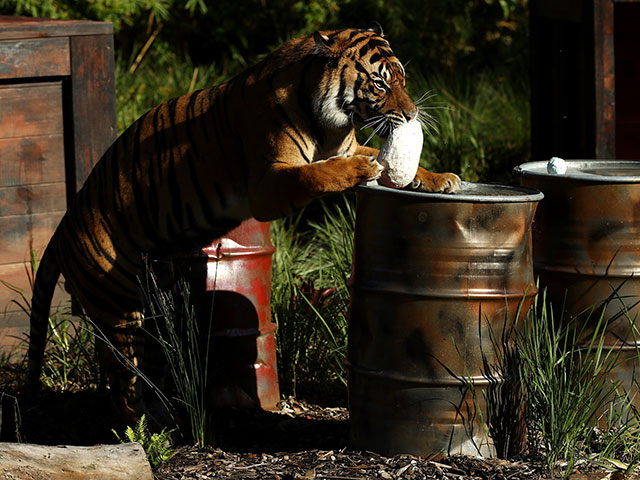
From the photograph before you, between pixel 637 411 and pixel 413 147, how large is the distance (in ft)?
4.99

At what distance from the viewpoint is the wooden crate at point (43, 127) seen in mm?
5551

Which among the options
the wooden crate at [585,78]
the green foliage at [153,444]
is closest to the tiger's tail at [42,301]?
the green foliage at [153,444]

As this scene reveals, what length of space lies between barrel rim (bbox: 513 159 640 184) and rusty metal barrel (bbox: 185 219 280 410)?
1.25 m

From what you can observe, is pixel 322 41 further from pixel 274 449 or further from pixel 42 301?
pixel 42 301

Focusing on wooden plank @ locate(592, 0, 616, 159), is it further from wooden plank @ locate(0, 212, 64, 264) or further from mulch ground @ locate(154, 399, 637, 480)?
wooden plank @ locate(0, 212, 64, 264)

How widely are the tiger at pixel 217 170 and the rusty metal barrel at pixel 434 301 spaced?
260mm

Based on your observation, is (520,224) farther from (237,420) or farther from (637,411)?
(237,420)

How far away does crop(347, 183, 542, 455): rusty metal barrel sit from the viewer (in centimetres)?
388

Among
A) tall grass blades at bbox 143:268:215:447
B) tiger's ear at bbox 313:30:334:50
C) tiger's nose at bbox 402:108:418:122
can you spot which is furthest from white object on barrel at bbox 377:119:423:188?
tall grass blades at bbox 143:268:215:447

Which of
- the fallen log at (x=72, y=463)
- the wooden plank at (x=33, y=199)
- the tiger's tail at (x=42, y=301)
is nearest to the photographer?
the fallen log at (x=72, y=463)

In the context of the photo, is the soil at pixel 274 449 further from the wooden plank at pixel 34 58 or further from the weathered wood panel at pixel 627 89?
the weathered wood panel at pixel 627 89

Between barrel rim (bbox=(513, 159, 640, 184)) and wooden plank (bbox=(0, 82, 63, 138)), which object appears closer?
barrel rim (bbox=(513, 159, 640, 184))

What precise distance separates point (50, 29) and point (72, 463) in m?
2.69

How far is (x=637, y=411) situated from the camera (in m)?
4.46
